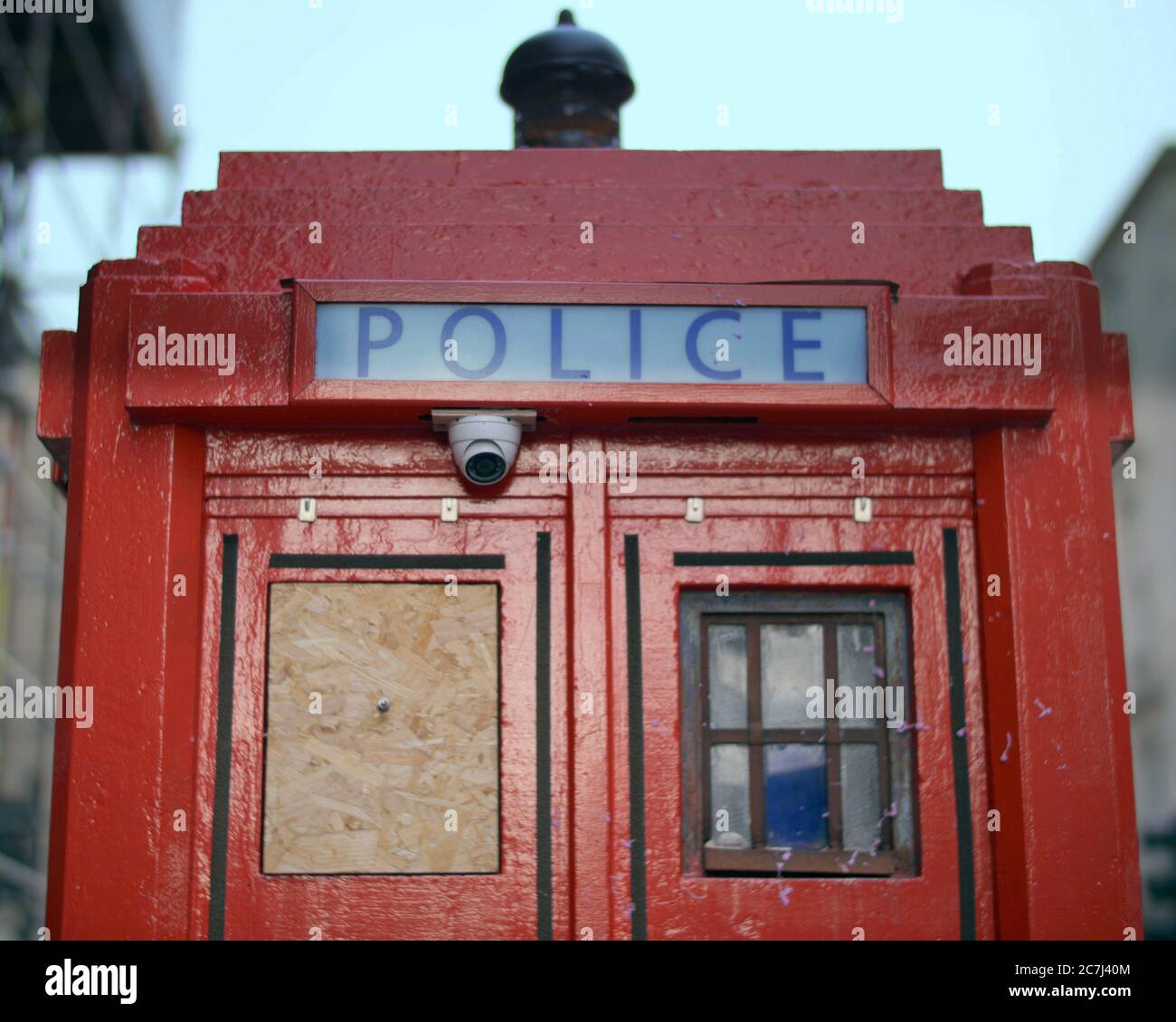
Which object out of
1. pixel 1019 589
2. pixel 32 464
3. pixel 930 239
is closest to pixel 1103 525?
pixel 1019 589

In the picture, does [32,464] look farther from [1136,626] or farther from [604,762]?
[1136,626]

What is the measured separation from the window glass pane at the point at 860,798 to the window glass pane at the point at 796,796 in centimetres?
7

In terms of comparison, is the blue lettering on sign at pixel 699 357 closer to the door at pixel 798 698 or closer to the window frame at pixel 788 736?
the door at pixel 798 698

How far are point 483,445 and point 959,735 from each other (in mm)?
2046

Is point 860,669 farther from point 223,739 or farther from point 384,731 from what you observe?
point 223,739

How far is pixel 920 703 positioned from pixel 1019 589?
0.55 meters

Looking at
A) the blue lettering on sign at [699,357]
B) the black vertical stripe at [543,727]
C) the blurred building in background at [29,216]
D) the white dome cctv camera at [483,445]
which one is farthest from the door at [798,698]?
the blurred building in background at [29,216]

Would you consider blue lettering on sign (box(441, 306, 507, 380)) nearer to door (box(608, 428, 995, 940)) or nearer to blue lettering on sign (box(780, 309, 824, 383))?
door (box(608, 428, 995, 940))

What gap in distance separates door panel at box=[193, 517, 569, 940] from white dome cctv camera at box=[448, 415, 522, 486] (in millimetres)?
259

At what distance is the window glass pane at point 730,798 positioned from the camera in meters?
4.76

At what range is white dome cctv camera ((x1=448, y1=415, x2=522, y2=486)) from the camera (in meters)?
4.74

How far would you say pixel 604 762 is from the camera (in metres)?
4.73

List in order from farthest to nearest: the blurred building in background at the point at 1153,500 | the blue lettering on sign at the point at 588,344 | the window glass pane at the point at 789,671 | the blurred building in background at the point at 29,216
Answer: the blurred building in background at the point at 1153,500
the blurred building in background at the point at 29,216
the window glass pane at the point at 789,671
the blue lettering on sign at the point at 588,344

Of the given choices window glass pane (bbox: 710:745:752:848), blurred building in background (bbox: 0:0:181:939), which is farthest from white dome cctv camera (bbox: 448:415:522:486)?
blurred building in background (bbox: 0:0:181:939)
